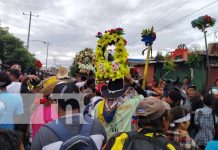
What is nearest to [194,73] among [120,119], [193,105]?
[193,105]

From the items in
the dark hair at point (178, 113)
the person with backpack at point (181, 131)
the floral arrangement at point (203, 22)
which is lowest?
the person with backpack at point (181, 131)

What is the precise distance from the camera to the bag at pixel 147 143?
90.2 inches

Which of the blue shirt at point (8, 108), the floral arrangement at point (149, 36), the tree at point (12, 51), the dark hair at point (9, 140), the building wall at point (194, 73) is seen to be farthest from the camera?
the tree at point (12, 51)

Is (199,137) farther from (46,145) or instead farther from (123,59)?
(46,145)

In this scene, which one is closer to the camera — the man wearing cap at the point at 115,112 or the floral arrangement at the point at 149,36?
the man wearing cap at the point at 115,112

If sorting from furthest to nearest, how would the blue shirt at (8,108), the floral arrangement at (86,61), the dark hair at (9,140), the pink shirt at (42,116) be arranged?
the floral arrangement at (86,61)
the blue shirt at (8,108)
the pink shirt at (42,116)
the dark hair at (9,140)

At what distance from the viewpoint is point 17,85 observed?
5.88 metres

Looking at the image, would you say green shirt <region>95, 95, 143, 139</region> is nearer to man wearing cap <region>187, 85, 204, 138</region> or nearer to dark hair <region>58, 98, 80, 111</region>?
dark hair <region>58, 98, 80, 111</region>

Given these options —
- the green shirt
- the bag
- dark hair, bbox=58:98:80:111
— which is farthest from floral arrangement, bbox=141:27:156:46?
the bag

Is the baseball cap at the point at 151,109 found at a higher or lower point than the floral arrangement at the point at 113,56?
lower

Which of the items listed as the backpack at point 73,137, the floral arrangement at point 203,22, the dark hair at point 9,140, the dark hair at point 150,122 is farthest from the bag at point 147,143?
the floral arrangement at point 203,22

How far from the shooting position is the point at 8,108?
4.07 meters

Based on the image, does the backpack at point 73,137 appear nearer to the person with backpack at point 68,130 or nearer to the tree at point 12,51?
the person with backpack at point 68,130

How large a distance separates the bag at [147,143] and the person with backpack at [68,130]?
41 cm
